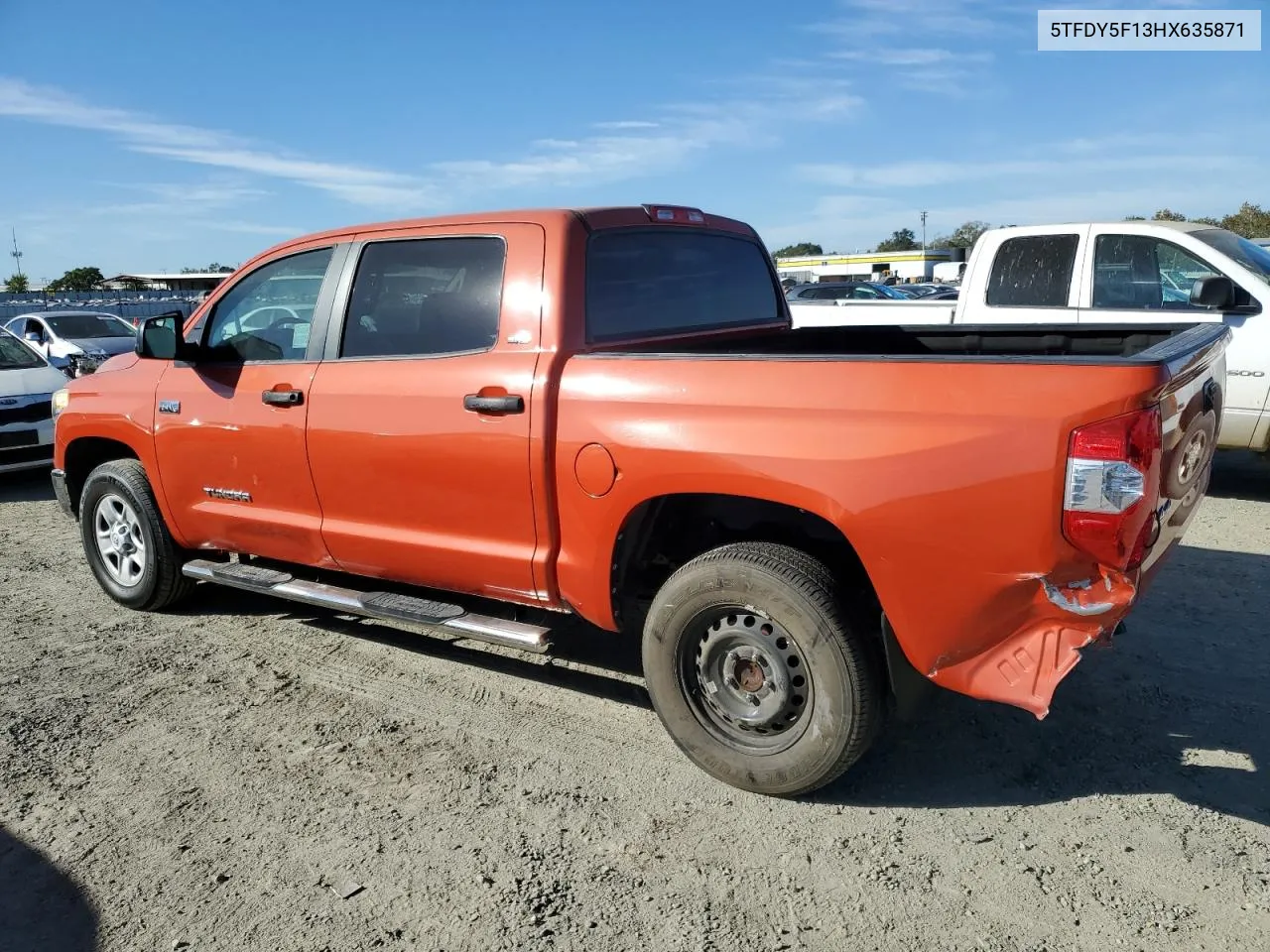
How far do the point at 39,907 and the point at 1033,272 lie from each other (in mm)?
7408

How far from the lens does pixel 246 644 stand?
4762mm

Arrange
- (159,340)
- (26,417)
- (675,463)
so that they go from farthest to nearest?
(26,417) < (159,340) < (675,463)

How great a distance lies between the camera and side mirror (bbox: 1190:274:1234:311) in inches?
255

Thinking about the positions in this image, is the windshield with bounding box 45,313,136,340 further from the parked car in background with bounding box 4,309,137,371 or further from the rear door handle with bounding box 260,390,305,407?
the rear door handle with bounding box 260,390,305,407

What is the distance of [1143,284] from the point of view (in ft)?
23.5

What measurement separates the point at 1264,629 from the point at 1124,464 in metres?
2.70

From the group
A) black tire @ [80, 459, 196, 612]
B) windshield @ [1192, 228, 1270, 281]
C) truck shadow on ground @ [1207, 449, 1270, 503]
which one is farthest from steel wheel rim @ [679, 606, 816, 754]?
windshield @ [1192, 228, 1270, 281]

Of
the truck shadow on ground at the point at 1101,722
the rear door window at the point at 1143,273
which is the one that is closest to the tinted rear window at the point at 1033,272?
the rear door window at the point at 1143,273

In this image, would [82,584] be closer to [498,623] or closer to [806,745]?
[498,623]

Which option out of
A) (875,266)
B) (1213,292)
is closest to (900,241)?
(875,266)

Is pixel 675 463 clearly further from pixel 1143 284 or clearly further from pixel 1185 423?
pixel 1143 284

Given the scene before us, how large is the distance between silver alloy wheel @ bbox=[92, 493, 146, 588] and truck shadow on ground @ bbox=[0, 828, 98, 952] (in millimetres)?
2288

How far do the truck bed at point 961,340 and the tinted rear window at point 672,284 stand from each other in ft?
0.36

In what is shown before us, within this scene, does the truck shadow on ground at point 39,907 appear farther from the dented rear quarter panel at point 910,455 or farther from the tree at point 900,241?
the tree at point 900,241
